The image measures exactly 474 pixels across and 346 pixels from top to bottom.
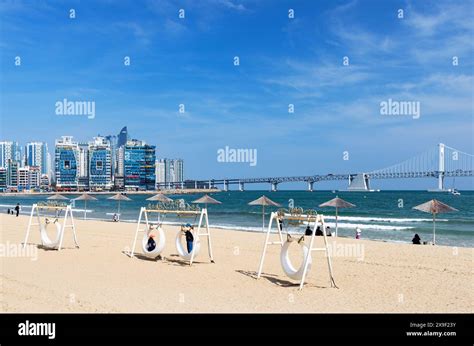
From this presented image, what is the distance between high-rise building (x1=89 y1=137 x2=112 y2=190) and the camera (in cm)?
16150

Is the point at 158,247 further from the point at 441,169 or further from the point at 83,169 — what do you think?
the point at 83,169

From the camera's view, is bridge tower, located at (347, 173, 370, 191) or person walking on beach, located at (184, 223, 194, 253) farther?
bridge tower, located at (347, 173, 370, 191)

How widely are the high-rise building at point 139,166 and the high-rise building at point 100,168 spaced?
5.93 meters

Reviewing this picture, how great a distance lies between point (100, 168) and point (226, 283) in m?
160

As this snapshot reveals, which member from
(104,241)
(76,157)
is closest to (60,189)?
(76,157)

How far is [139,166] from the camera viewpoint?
168500 mm

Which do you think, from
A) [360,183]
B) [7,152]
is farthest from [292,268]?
[7,152]

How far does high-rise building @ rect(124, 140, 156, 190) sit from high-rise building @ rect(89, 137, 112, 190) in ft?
19.5

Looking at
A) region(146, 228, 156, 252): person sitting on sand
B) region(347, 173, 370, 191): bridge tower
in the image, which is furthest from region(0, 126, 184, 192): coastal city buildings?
region(146, 228, 156, 252): person sitting on sand

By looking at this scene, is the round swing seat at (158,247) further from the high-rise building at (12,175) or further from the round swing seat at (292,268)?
the high-rise building at (12,175)

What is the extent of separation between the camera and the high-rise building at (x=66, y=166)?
15662 cm

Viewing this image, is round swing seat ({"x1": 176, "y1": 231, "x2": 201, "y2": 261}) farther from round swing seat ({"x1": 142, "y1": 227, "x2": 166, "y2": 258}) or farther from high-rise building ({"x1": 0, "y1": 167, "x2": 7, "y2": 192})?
high-rise building ({"x1": 0, "y1": 167, "x2": 7, "y2": 192})
